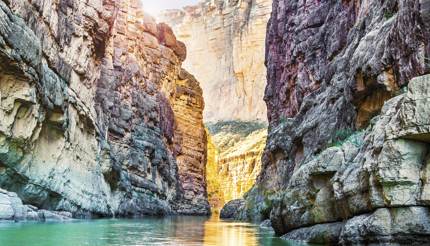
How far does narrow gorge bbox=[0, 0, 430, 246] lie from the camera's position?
1349cm

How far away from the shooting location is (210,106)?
15188cm

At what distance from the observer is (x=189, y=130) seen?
9281 cm

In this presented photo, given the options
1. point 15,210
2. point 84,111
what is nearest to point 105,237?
point 15,210

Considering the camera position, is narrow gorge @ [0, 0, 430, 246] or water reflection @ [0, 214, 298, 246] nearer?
narrow gorge @ [0, 0, 430, 246]

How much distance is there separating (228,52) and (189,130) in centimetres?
7390

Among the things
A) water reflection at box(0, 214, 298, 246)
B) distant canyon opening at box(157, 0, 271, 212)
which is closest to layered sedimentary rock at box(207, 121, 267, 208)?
distant canyon opening at box(157, 0, 271, 212)

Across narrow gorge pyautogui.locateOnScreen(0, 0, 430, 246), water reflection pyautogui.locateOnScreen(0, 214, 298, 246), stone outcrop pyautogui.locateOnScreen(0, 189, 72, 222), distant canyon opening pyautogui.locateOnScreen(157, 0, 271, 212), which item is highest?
distant canyon opening pyautogui.locateOnScreen(157, 0, 271, 212)

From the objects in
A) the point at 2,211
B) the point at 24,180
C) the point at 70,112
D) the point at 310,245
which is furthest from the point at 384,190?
the point at 70,112

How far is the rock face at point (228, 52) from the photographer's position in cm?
14362

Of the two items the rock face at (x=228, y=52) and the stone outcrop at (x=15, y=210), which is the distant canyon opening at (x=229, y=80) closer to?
the rock face at (x=228, y=52)

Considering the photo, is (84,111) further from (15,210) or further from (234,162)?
(234,162)

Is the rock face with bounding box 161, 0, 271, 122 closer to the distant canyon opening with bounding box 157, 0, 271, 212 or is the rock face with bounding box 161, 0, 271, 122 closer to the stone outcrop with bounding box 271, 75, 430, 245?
the distant canyon opening with bounding box 157, 0, 271, 212

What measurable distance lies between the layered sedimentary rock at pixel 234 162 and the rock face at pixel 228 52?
1091 centimetres

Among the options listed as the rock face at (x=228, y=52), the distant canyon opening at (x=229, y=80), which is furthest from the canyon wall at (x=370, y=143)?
the rock face at (x=228, y=52)
